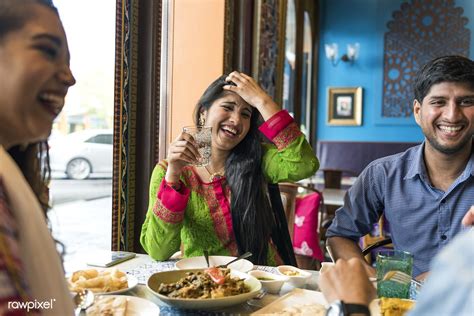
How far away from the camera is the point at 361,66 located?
25.1 feet

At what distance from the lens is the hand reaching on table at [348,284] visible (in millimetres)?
791

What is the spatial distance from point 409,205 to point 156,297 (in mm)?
1204

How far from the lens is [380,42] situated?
7.55 metres

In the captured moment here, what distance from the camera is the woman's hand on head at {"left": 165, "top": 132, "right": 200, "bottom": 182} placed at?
66.5 inches

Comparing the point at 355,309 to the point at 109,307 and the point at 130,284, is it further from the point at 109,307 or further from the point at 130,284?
the point at 130,284

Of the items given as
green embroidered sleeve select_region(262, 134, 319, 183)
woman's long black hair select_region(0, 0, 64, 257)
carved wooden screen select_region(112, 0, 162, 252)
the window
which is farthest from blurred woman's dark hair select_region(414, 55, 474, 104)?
woman's long black hair select_region(0, 0, 64, 257)

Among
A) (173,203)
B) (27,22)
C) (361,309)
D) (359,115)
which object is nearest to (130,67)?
(173,203)

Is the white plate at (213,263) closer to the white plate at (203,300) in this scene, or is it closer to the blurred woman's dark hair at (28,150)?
the white plate at (203,300)

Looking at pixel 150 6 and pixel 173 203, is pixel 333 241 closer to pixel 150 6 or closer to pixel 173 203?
pixel 173 203

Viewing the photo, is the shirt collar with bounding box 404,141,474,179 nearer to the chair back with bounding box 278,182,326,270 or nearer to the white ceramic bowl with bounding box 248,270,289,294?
the white ceramic bowl with bounding box 248,270,289,294

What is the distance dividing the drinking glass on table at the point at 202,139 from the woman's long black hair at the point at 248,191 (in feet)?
0.85

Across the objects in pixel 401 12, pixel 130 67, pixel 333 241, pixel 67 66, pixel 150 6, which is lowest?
pixel 333 241

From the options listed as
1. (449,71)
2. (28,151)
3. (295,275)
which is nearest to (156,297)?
(295,275)

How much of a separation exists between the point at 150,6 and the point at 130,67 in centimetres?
36
